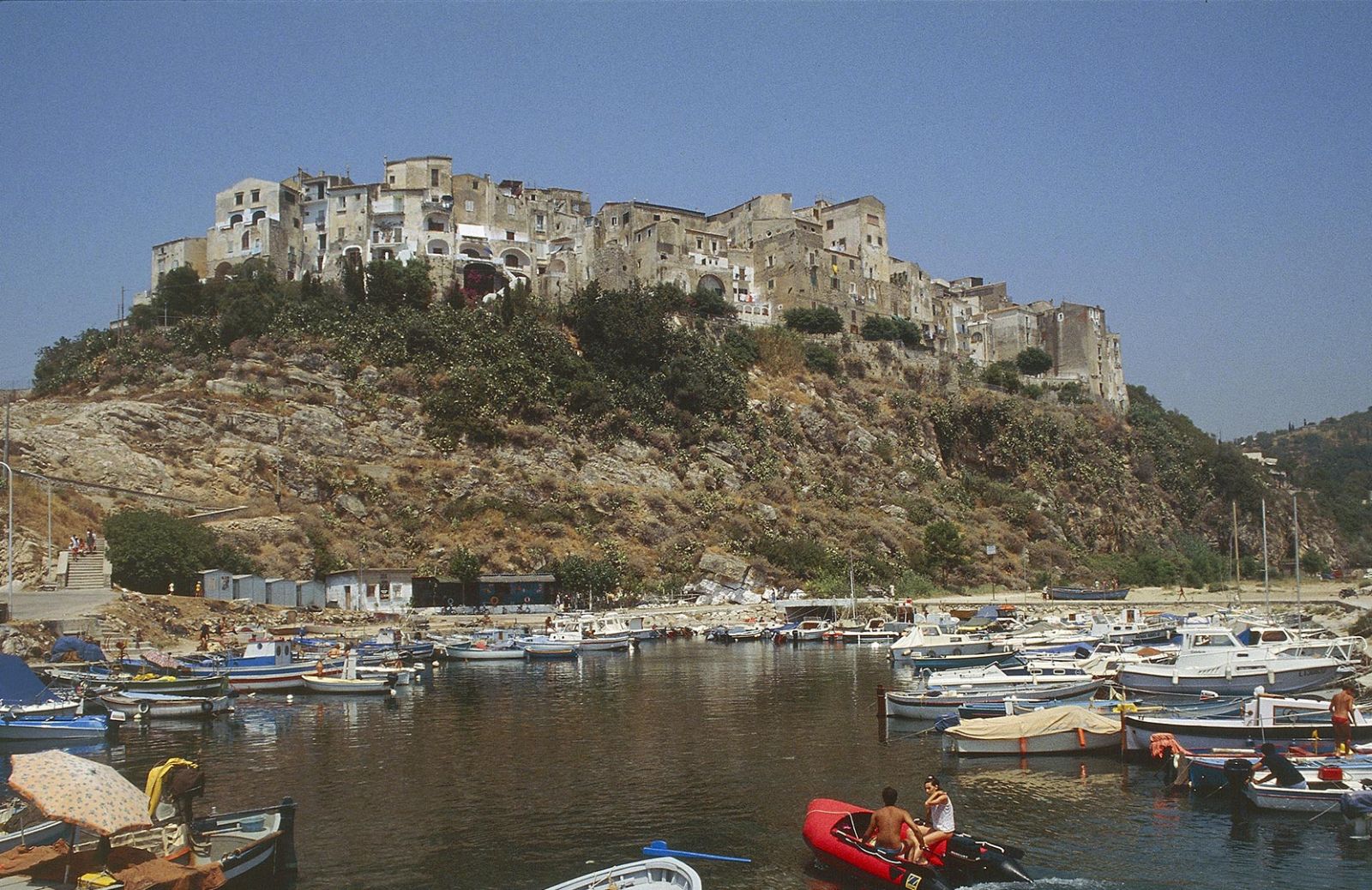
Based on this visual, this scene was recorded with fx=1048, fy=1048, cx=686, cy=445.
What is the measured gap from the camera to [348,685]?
3862 centimetres

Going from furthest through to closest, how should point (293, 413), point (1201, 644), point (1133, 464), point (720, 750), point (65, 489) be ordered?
1. point (1133, 464)
2. point (293, 413)
3. point (65, 489)
4. point (1201, 644)
5. point (720, 750)

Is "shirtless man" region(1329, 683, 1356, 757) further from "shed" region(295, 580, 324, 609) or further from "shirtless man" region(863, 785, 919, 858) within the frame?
"shed" region(295, 580, 324, 609)

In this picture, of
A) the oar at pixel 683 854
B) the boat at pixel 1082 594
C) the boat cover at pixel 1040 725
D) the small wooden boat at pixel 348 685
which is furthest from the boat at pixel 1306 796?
the boat at pixel 1082 594

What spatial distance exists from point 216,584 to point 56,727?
83.9 feet

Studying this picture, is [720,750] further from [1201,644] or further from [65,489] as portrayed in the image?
[65,489]

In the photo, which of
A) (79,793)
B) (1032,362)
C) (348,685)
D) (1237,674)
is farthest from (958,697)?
(1032,362)

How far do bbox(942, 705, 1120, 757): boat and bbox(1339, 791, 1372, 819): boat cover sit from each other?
7105mm

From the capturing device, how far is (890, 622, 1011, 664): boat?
42.6 meters

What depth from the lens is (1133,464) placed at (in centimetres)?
10469

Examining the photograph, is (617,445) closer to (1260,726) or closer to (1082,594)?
(1082,594)

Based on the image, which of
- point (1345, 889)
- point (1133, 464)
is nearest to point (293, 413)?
point (1345, 889)

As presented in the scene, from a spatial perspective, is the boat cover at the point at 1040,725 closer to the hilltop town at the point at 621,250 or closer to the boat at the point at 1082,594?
the boat at the point at 1082,594

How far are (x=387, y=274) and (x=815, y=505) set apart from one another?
1504 inches

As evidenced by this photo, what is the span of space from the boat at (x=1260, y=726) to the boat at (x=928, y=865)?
911 centimetres
